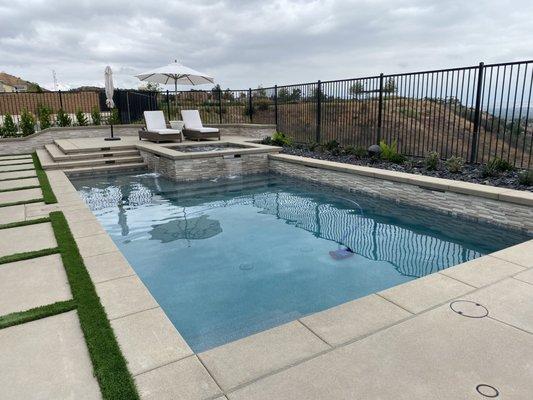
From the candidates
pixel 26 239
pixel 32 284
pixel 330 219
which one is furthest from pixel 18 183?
pixel 330 219

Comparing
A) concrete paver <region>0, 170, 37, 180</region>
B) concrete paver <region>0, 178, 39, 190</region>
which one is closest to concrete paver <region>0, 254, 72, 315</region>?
concrete paver <region>0, 178, 39, 190</region>

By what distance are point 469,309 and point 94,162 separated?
36.5 feet

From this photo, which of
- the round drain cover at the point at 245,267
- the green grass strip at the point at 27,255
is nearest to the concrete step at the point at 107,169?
the green grass strip at the point at 27,255

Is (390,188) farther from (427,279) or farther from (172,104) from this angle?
(172,104)

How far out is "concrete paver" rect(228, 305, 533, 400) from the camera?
2033mm

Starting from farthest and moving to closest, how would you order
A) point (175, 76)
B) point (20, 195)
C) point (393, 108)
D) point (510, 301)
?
point (175, 76) → point (393, 108) → point (20, 195) → point (510, 301)

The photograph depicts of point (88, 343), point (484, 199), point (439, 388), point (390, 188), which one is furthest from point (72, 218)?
point (484, 199)

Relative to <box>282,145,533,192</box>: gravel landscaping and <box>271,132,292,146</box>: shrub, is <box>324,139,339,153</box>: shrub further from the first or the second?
<box>271,132,292,146</box>: shrub

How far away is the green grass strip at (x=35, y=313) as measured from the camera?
284 centimetres

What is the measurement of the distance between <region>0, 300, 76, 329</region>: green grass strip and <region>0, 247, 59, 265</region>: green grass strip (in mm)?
1345

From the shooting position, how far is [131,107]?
58.7 ft

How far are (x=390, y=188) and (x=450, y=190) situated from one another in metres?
1.30

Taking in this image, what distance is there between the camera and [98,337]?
2.57 m

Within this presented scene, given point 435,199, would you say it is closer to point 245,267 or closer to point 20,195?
point 245,267
